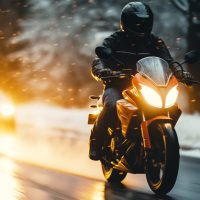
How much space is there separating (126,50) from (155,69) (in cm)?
89

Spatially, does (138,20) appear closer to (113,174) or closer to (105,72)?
(105,72)

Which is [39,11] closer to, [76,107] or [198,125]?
[76,107]

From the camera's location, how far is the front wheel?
6.83m

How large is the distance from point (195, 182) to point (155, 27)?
11.8m

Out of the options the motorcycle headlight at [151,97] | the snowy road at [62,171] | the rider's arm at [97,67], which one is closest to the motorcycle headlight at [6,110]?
the snowy road at [62,171]

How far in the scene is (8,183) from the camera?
8180 mm

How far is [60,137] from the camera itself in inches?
609

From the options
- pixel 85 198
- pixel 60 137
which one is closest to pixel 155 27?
pixel 60 137

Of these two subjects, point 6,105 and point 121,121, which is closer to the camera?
point 121,121

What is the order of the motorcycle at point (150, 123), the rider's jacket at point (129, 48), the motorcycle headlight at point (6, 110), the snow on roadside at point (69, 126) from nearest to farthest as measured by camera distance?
the motorcycle at point (150, 123)
the rider's jacket at point (129, 48)
the snow on roadside at point (69, 126)
the motorcycle headlight at point (6, 110)

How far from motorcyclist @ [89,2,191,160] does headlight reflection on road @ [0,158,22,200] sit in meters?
0.97

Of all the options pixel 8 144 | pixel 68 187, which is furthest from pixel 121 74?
pixel 8 144

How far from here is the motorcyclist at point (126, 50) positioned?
795cm

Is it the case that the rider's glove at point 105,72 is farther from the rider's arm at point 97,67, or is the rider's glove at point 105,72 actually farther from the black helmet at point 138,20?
the black helmet at point 138,20
